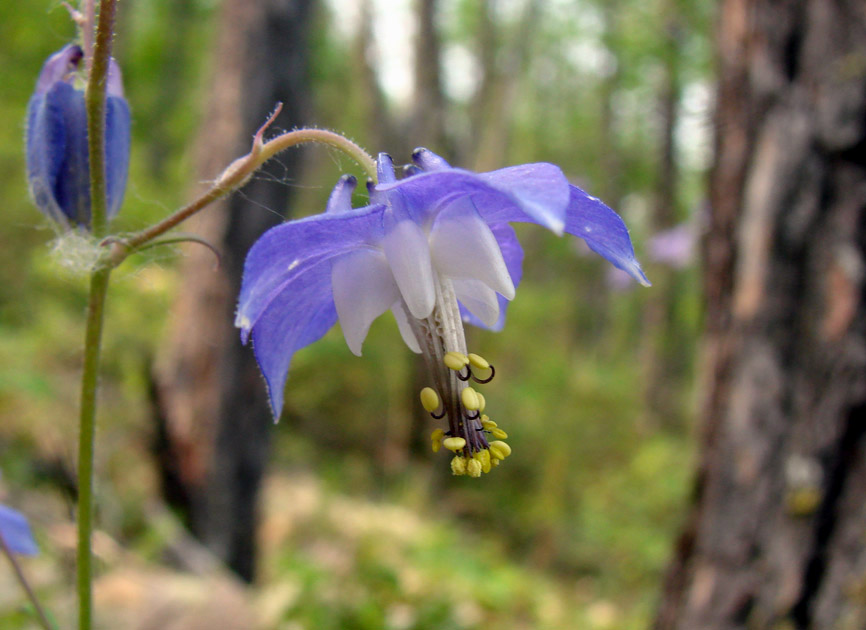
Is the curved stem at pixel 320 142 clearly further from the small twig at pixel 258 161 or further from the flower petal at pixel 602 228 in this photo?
the flower petal at pixel 602 228

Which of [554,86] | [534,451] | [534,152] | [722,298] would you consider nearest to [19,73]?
[534,451]

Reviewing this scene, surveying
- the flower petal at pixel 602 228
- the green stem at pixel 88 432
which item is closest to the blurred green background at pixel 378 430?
the green stem at pixel 88 432

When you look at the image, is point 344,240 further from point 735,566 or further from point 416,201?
point 735,566

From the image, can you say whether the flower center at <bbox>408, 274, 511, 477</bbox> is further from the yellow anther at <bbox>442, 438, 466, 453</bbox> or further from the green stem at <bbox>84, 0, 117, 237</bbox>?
the green stem at <bbox>84, 0, 117, 237</bbox>

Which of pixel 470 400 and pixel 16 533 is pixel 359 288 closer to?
pixel 470 400

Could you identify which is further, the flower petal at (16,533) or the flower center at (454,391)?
the flower petal at (16,533)
